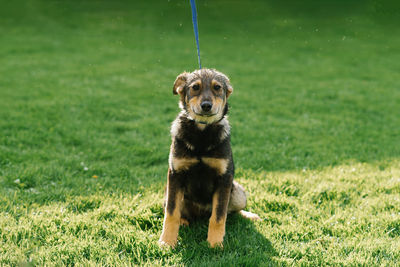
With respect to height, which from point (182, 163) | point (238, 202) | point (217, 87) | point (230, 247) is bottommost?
point (230, 247)

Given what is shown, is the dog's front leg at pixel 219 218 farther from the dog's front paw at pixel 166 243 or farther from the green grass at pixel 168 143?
the dog's front paw at pixel 166 243

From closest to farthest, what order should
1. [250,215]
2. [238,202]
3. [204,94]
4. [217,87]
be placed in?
[204,94] < [217,87] < [238,202] < [250,215]

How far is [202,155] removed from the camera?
3.58 meters

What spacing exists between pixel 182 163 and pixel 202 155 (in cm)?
21

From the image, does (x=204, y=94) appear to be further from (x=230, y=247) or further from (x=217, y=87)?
(x=230, y=247)

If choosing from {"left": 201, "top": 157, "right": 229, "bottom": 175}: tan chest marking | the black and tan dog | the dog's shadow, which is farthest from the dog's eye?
the dog's shadow

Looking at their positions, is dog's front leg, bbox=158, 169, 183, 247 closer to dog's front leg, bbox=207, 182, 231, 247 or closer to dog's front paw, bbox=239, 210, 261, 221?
dog's front leg, bbox=207, 182, 231, 247

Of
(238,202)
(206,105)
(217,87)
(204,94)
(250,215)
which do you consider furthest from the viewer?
(250,215)

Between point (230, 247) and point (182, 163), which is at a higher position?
point (182, 163)

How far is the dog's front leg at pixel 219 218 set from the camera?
11.7 ft

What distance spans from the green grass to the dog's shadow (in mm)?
18

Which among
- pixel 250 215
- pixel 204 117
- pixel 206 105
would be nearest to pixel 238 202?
pixel 250 215

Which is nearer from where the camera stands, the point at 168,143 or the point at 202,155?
the point at 202,155

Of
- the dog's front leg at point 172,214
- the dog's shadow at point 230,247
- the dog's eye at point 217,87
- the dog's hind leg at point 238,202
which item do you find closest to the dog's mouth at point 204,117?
the dog's eye at point 217,87
